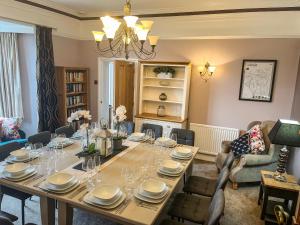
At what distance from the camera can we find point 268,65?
4023mm

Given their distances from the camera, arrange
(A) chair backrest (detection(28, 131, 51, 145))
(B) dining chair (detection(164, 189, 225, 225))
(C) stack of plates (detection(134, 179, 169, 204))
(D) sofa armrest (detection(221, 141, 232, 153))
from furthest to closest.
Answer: (D) sofa armrest (detection(221, 141, 232, 153))
(A) chair backrest (detection(28, 131, 51, 145))
(B) dining chair (detection(164, 189, 225, 225))
(C) stack of plates (detection(134, 179, 169, 204))

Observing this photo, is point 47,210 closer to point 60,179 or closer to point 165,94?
point 60,179

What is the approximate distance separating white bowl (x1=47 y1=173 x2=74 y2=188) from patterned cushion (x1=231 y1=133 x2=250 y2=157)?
2.80 m

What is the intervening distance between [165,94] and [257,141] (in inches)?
80.5

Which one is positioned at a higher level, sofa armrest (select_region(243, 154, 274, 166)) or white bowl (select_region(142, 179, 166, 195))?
white bowl (select_region(142, 179, 166, 195))

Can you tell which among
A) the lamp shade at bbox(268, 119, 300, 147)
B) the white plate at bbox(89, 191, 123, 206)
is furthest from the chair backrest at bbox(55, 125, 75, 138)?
the lamp shade at bbox(268, 119, 300, 147)

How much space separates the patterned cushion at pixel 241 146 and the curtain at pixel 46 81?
3495 millimetres

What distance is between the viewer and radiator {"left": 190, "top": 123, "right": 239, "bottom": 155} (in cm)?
446

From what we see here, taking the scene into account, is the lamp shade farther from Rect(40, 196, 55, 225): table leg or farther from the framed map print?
Rect(40, 196, 55, 225): table leg

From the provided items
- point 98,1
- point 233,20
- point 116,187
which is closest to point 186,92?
point 233,20

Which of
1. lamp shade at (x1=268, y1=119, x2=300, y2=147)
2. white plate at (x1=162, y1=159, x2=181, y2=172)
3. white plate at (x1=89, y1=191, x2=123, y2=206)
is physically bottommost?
white plate at (x1=89, y1=191, x2=123, y2=206)

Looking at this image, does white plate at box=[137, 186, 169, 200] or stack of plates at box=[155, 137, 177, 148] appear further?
stack of plates at box=[155, 137, 177, 148]

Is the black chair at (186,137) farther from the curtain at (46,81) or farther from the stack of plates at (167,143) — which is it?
the curtain at (46,81)

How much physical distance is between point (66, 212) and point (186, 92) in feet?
10.5
